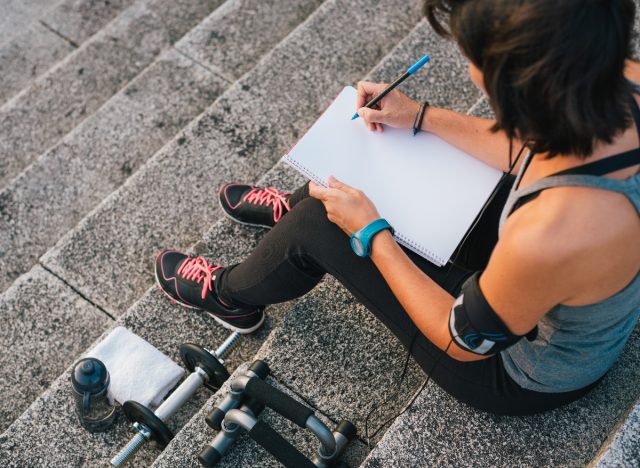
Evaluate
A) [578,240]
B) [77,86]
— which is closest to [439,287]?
[578,240]

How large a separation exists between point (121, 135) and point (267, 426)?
191 centimetres

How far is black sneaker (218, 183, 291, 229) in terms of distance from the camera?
98.8 inches

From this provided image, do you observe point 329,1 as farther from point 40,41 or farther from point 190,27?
point 40,41

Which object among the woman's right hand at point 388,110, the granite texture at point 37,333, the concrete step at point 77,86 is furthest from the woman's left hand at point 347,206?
the concrete step at point 77,86

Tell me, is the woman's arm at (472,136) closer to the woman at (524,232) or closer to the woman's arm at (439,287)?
the woman at (524,232)

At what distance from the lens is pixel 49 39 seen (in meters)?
4.31

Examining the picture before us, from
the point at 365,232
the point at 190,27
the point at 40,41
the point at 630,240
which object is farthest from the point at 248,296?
the point at 40,41

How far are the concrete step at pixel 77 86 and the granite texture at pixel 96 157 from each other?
0.44m

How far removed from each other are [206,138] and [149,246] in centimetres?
55

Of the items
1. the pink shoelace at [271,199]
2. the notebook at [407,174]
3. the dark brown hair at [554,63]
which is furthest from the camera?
the pink shoelace at [271,199]

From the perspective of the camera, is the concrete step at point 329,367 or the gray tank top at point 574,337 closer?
the gray tank top at point 574,337

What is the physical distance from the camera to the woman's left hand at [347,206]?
5.92 ft

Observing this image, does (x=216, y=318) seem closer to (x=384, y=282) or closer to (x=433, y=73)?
(x=384, y=282)

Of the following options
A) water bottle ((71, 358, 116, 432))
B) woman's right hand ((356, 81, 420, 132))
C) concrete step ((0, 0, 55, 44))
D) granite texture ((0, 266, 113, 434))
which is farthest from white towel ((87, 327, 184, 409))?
concrete step ((0, 0, 55, 44))
